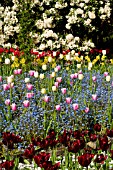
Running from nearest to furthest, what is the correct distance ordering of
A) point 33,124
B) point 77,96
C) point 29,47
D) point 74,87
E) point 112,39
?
point 33,124
point 77,96
point 74,87
point 29,47
point 112,39

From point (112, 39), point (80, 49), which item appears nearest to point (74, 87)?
point (80, 49)

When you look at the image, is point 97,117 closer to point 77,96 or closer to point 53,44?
point 77,96

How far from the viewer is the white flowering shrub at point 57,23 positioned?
1234 cm

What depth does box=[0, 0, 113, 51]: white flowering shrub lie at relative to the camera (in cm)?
1234

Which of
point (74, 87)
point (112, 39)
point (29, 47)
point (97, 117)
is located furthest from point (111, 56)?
point (97, 117)

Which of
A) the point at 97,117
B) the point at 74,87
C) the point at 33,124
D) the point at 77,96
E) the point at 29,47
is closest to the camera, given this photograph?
the point at 33,124

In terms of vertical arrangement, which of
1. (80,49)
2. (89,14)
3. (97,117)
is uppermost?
(89,14)

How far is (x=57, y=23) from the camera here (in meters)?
12.6

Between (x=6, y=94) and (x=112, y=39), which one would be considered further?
(x=112, y=39)

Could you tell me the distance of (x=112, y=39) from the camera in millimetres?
13164

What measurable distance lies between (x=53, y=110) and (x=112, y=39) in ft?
23.3

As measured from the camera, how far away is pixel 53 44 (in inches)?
486

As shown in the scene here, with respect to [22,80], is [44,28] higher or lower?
higher

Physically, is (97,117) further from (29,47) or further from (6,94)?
(29,47)
